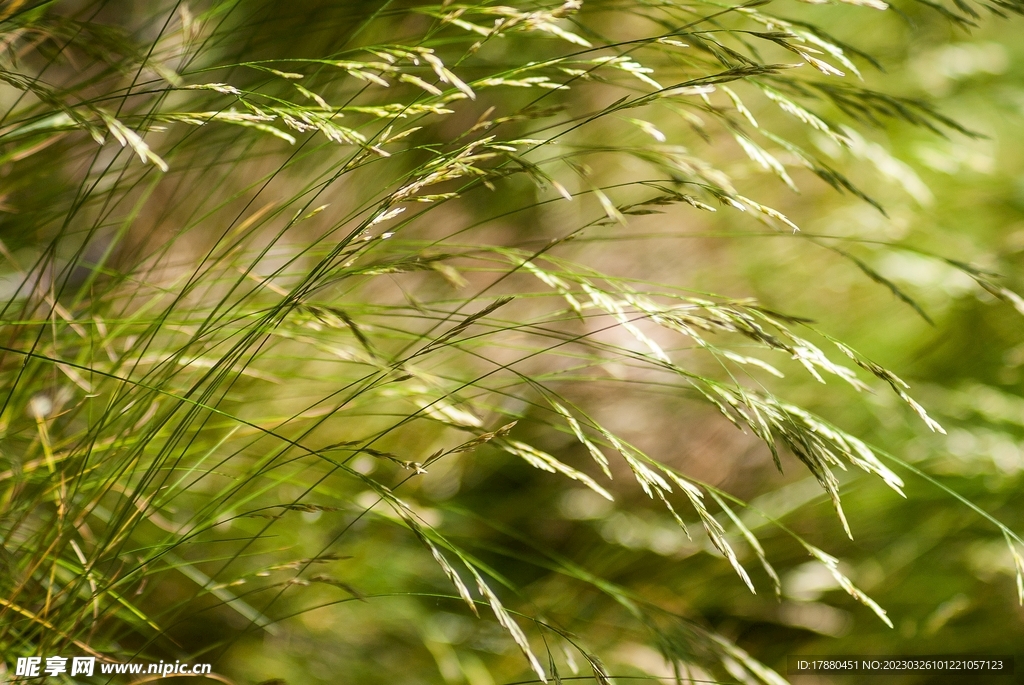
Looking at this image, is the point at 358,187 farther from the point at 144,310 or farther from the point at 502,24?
the point at 502,24

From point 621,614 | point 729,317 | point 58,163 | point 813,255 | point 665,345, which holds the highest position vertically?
point 58,163

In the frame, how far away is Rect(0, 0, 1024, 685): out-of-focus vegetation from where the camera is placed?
0.72 metres

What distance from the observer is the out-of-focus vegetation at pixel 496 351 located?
725mm

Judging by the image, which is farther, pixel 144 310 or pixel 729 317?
pixel 144 310

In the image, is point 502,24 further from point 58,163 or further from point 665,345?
point 665,345

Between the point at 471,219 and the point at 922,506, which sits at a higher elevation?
the point at 471,219

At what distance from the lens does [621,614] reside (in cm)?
121

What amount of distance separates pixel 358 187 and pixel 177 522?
74 centimetres

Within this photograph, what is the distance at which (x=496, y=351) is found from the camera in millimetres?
1577

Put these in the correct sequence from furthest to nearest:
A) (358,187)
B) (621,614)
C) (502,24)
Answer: (358,187) → (621,614) → (502,24)

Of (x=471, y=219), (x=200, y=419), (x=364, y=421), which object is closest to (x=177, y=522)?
(x=200, y=419)

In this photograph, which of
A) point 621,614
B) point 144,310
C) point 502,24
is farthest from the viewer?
point 621,614

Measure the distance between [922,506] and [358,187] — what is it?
1346 mm

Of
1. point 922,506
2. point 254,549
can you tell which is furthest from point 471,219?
point 922,506
